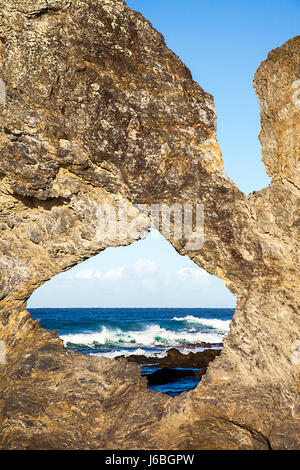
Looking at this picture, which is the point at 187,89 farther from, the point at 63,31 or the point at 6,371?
the point at 6,371

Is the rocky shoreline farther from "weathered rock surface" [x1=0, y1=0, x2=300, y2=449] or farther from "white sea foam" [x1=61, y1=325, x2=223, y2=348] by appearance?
"white sea foam" [x1=61, y1=325, x2=223, y2=348]

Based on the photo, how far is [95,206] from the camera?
6824mm

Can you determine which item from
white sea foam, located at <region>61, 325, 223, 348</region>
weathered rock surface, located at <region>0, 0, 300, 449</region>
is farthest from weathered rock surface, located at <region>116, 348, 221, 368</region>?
white sea foam, located at <region>61, 325, 223, 348</region>

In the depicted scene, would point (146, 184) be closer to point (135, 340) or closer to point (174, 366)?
point (174, 366)

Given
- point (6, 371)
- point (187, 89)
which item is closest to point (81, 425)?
point (6, 371)

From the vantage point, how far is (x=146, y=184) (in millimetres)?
6461

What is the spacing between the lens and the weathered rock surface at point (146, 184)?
598 cm

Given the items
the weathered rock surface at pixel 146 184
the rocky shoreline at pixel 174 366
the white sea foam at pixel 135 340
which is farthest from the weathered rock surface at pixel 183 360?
the white sea foam at pixel 135 340

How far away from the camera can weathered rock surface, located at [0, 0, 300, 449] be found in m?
5.98

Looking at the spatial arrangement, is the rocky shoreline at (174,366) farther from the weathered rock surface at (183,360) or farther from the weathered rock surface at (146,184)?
the weathered rock surface at (146,184)

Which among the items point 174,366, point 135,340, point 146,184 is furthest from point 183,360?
point 135,340

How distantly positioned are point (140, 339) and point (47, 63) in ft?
107
